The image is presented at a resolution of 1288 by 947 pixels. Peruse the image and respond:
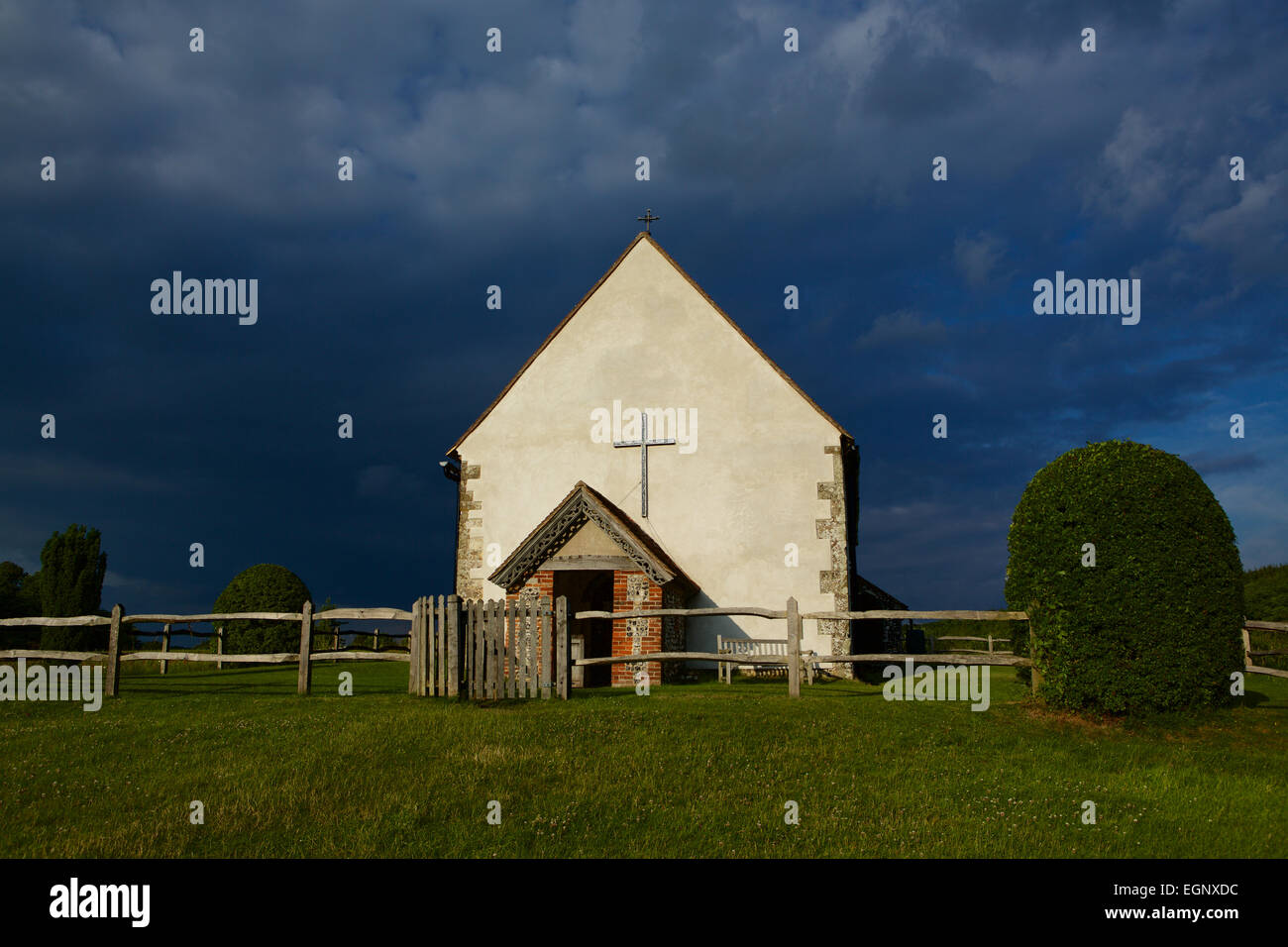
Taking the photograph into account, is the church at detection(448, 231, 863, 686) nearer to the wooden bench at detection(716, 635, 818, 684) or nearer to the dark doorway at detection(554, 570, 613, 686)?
the dark doorway at detection(554, 570, 613, 686)

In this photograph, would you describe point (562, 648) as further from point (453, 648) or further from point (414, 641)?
point (414, 641)

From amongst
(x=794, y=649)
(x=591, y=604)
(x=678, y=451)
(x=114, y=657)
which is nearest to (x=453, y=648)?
(x=794, y=649)

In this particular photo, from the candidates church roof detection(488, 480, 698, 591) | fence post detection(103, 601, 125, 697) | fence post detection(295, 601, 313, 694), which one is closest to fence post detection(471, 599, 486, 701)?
fence post detection(295, 601, 313, 694)

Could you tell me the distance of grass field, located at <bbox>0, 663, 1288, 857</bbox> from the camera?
7273 millimetres

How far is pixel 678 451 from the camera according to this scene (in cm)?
2158

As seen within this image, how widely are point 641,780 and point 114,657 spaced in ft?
40.2

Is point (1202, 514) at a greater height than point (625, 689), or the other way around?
point (1202, 514)

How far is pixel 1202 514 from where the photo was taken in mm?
11797

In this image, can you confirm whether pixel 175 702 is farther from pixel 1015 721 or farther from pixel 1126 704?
pixel 1126 704

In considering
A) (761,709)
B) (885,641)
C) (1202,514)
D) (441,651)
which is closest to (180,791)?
(441,651)

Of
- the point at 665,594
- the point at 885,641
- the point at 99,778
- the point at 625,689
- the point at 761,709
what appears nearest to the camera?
the point at 99,778

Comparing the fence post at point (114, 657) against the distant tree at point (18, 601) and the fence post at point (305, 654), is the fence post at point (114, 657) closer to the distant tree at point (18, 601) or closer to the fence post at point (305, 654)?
the fence post at point (305, 654)

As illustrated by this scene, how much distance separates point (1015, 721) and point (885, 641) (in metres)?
22.0
